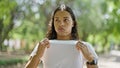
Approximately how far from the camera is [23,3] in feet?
39.7

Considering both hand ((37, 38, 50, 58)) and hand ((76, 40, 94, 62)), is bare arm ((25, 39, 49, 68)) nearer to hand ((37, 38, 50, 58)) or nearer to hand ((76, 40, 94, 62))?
hand ((37, 38, 50, 58))

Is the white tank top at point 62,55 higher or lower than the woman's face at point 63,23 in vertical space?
lower

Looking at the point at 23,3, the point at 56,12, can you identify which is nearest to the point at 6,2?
the point at 23,3

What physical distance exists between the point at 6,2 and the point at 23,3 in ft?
11.8

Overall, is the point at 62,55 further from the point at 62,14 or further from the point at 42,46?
the point at 62,14

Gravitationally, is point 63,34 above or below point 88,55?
above

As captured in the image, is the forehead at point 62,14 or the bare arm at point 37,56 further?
the forehead at point 62,14

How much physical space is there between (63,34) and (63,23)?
0.06m

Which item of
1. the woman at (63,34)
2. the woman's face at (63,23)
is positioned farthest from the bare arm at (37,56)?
the woman's face at (63,23)

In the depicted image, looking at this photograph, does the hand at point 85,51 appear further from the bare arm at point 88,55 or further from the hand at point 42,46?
the hand at point 42,46

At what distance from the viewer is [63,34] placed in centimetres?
171

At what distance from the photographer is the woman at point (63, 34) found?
5.39 feet

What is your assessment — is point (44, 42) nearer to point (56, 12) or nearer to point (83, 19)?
point (56, 12)

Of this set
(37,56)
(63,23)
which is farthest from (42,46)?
(63,23)
